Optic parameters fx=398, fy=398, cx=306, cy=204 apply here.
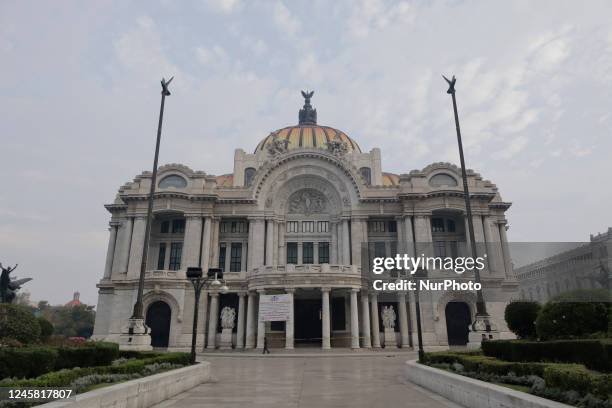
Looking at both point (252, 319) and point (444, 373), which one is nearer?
point (444, 373)

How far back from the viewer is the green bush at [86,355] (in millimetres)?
13870

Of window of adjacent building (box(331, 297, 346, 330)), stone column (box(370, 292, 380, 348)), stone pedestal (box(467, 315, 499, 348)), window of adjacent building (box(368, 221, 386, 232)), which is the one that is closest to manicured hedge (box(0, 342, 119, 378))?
stone pedestal (box(467, 315, 499, 348))

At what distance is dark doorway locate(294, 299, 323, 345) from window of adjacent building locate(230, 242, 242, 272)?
28.0 ft

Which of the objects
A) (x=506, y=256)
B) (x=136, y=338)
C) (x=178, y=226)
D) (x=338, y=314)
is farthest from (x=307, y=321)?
(x=506, y=256)

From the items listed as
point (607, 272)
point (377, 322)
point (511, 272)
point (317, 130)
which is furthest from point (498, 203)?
point (607, 272)

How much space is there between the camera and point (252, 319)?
128 ft

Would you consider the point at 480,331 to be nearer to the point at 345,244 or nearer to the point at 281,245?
the point at 345,244

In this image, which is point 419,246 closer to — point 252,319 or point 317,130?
point 252,319

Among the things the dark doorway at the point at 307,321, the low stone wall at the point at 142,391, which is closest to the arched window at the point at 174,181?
the dark doorway at the point at 307,321

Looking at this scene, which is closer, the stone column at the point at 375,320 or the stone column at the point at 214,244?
the stone column at the point at 375,320

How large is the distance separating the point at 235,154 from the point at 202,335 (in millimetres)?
25126

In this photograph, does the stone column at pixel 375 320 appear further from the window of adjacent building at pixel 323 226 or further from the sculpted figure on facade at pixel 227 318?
the sculpted figure on facade at pixel 227 318

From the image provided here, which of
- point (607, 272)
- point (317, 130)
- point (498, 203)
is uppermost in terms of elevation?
point (317, 130)

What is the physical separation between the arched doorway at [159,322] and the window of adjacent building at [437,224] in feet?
98.0
